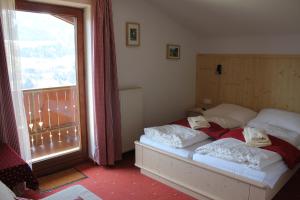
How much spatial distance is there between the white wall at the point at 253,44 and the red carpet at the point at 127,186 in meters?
1.68

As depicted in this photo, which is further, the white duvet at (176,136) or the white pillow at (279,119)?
the white pillow at (279,119)

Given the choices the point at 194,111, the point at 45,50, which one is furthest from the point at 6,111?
the point at 194,111

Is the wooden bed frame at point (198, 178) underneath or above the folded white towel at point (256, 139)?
underneath

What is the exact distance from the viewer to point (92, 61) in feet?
10.3

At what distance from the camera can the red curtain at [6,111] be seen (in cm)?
243

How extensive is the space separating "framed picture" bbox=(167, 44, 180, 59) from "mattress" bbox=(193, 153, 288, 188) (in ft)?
6.65

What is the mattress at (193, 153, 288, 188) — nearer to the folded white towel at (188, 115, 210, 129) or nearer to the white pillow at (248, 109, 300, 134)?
the folded white towel at (188, 115, 210, 129)

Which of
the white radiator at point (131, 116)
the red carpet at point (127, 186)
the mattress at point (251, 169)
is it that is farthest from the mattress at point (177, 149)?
the white radiator at point (131, 116)

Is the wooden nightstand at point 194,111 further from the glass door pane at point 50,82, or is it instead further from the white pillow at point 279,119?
the glass door pane at point 50,82

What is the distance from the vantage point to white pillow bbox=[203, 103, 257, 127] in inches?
144

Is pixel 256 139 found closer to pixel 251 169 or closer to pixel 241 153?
pixel 241 153

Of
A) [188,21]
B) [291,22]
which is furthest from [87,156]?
[291,22]

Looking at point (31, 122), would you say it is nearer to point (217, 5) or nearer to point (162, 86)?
point (162, 86)

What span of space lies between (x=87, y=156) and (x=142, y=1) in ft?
7.46
